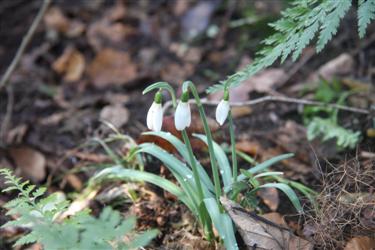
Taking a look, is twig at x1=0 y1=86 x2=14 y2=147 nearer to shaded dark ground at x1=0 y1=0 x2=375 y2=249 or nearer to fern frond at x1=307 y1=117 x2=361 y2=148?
shaded dark ground at x1=0 y1=0 x2=375 y2=249

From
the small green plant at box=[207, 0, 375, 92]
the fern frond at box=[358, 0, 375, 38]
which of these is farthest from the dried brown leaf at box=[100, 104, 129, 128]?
the fern frond at box=[358, 0, 375, 38]

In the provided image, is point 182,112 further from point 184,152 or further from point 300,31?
point 300,31

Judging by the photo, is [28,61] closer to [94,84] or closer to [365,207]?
[94,84]

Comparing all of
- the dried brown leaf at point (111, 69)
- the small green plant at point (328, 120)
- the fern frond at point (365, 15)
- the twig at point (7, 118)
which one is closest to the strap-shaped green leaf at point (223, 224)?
the fern frond at point (365, 15)

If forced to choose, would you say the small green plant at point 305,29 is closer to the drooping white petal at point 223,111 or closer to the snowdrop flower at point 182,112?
the drooping white petal at point 223,111

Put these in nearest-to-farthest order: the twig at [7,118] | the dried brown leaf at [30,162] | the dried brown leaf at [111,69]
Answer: the dried brown leaf at [30,162], the twig at [7,118], the dried brown leaf at [111,69]
